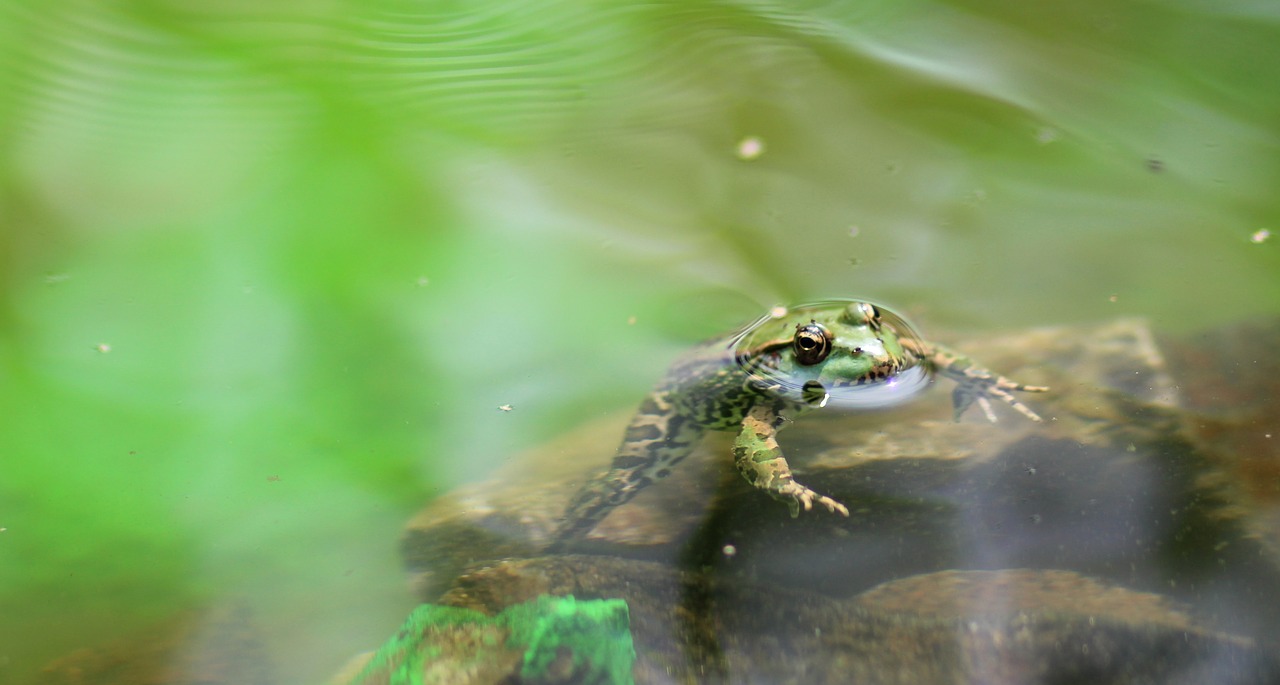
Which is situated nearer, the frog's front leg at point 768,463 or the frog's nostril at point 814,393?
the frog's front leg at point 768,463

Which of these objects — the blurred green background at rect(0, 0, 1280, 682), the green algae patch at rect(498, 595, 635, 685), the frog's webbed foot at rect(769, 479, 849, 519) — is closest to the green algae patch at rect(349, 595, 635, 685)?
the green algae patch at rect(498, 595, 635, 685)

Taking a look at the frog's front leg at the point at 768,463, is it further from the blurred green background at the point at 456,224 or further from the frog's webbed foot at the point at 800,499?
the blurred green background at the point at 456,224

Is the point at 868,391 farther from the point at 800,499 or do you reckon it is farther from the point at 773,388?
the point at 800,499

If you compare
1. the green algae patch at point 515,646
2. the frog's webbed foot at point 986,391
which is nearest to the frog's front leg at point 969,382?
the frog's webbed foot at point 986,391

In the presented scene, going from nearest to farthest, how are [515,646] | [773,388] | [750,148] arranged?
[515,646], [773,388], [750,148]

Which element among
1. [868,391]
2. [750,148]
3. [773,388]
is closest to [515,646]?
[773,388]

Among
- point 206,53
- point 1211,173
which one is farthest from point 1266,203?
point 206,53

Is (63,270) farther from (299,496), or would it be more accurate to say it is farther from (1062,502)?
(1062,502)
